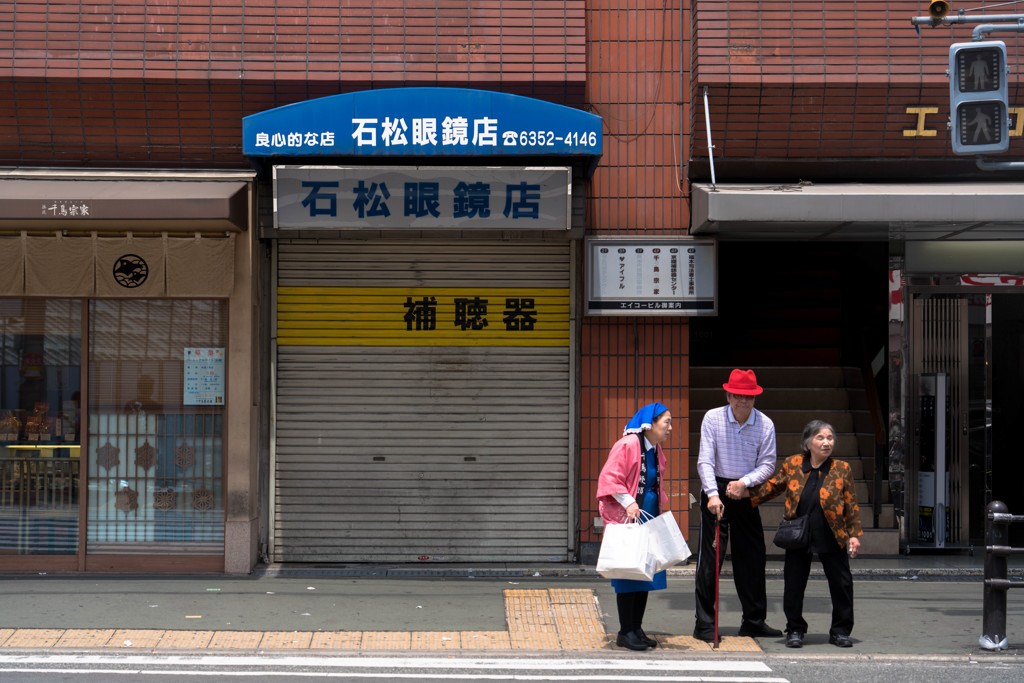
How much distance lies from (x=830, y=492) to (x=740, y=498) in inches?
25.3

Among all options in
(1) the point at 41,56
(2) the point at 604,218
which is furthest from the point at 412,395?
(1) the point at 41,56

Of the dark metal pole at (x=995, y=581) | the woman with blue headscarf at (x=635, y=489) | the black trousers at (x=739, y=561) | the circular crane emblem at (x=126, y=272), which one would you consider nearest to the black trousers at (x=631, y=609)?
the woman with blue headscarf at (x=635, y=489)

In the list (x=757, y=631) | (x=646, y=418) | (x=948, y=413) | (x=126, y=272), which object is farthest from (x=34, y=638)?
(x=948, y=413)

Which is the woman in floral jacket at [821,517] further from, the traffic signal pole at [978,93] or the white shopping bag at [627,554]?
the traffic signal pole at [978,93]

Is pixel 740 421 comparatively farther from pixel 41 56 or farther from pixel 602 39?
pixel 41 56

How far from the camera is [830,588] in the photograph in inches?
293

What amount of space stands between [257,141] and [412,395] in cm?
288

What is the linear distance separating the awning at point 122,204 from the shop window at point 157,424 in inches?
34.0

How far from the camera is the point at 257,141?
8977mm

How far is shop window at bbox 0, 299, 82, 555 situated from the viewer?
9.89m

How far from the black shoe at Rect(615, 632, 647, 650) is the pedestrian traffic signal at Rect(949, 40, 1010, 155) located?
4560mm

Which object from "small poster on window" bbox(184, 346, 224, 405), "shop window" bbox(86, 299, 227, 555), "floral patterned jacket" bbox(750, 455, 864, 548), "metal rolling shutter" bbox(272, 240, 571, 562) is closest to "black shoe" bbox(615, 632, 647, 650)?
"floral patterned jacket" bbox(750, 455, 864, 548)

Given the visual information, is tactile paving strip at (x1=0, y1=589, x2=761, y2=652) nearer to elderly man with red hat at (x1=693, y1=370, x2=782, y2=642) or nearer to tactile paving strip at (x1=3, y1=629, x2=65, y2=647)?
tactile paving strip at (x1=3, y1=629, x2=65, y2=647)

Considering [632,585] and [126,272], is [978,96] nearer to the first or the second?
[632,585]
